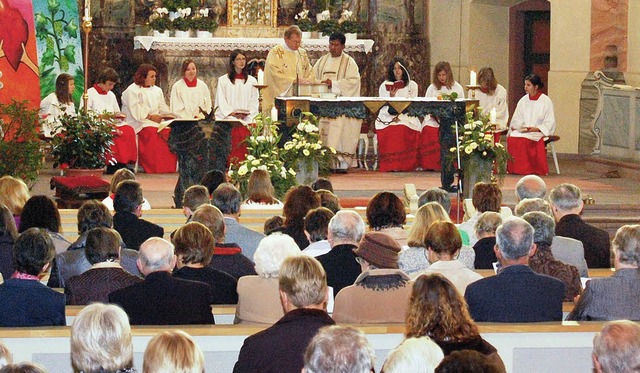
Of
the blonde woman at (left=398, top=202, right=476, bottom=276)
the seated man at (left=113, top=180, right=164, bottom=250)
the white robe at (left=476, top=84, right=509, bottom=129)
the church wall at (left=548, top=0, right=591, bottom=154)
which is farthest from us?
the church wall at (left=548, top=0, right=591, bottom=154)

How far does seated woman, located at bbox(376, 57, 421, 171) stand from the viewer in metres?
17.1

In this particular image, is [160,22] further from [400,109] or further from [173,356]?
[173,356]

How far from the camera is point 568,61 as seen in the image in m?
19.7

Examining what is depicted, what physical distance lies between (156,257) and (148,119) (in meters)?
10.9

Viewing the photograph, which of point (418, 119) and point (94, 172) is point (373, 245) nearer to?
point (94, 172)

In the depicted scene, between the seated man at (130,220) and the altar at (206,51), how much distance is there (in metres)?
10.8

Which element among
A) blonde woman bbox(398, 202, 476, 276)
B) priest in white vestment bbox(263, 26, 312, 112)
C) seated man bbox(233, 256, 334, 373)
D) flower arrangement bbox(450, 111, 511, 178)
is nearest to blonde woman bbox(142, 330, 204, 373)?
seated man bbox(233, 256, 334, 373)

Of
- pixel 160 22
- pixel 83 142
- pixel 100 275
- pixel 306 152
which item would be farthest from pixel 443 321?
pixel 160 22

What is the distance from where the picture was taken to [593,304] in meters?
6.50

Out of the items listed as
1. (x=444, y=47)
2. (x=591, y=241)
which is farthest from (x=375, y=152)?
(x=591, y=241)

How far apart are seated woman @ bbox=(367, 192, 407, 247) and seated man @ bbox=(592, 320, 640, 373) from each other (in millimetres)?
3619

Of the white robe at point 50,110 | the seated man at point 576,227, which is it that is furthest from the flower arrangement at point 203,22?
the seated man at point 576,227

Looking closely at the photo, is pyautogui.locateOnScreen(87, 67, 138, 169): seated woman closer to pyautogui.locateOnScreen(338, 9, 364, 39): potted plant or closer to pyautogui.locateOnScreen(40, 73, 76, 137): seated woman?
pyautogui.locateOnScreen(40, 73, 76, 137): seated woman

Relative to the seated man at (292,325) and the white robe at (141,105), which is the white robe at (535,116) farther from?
the seated man at (292,325)
